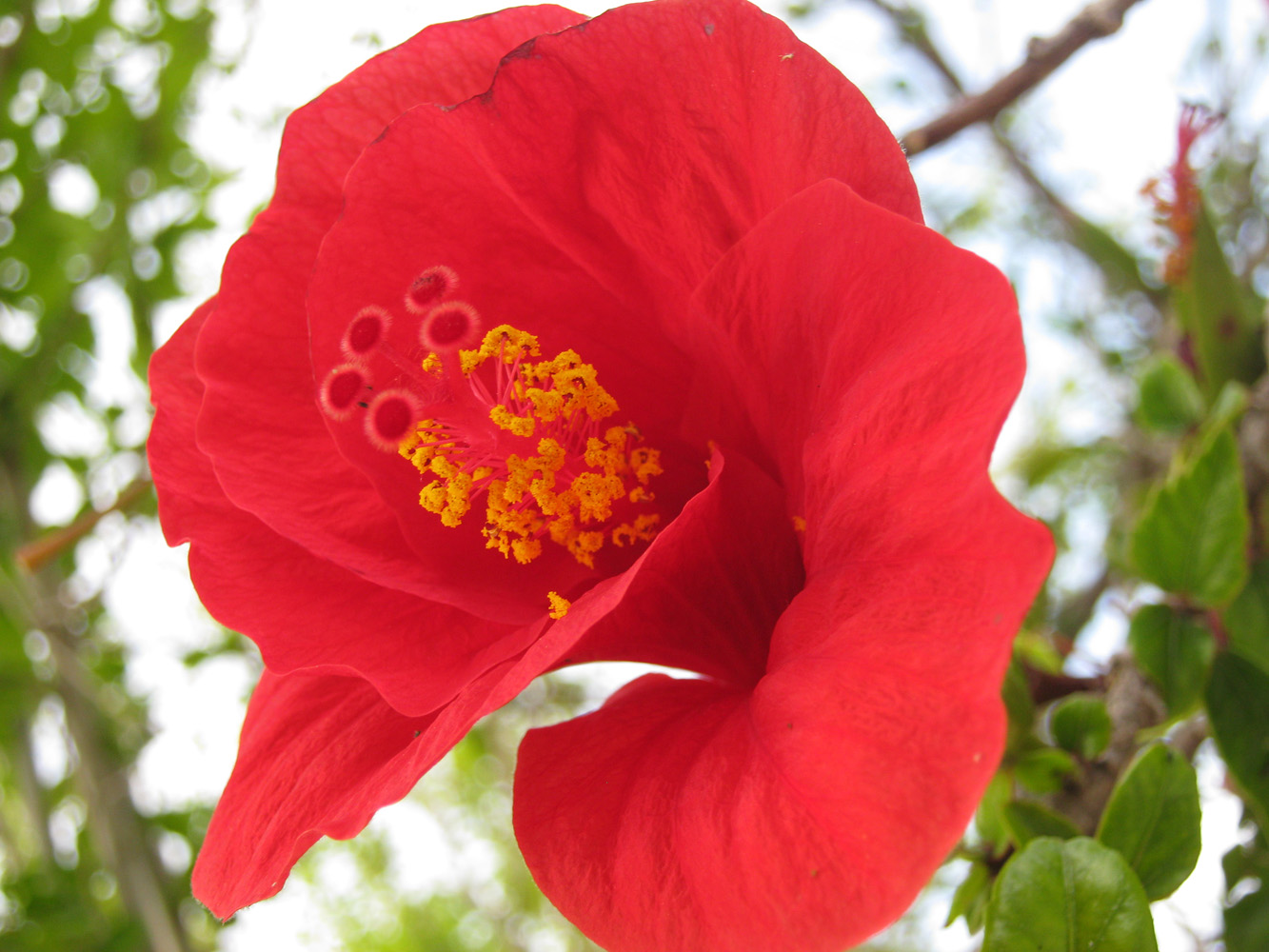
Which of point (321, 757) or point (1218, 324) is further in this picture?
point (1218, 324)

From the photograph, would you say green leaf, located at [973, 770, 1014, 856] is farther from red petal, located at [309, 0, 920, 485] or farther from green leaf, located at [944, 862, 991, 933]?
red petal, located at [309, 0, 920, 485]

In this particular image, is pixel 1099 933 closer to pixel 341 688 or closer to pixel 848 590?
pixel 848 590

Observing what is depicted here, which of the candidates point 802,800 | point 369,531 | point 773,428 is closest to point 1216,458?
point 773,428

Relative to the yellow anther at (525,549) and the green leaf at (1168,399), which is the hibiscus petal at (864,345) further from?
the green leaf at (1168,399)

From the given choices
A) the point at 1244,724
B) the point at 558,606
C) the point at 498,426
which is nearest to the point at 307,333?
the point at 498,426

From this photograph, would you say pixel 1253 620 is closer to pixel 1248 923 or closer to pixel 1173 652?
pixel 1173 652

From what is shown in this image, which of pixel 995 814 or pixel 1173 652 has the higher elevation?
pixel 1173 652
